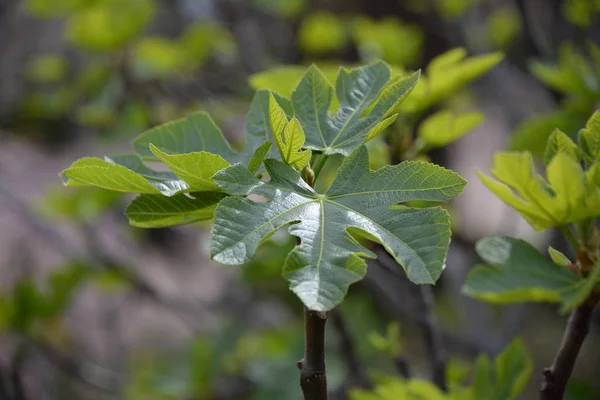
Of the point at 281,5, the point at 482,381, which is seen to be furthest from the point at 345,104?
the point at 281,5

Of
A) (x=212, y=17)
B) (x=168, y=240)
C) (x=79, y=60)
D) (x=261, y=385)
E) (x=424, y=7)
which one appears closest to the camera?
(x=261, y=385)

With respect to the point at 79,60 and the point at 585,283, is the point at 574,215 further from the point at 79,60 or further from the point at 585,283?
the point at 79,60

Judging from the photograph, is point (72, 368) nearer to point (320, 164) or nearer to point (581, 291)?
point (320, 164)

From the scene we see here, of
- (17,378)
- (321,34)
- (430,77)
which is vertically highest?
(430,77)

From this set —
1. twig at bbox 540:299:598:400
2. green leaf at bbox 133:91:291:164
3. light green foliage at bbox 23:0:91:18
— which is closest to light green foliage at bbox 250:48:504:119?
green leaf at bbox 133:91:291:164

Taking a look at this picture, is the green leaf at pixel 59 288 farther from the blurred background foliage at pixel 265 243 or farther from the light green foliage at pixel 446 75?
the light green foliage at pixel 446 75

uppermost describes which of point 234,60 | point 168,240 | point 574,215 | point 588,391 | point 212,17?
point 574,215

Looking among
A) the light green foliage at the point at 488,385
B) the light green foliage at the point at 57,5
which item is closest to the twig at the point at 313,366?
the light green foliage at the point at 488,385

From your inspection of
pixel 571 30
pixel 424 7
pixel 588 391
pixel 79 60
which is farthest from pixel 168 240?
pixel 588 391
